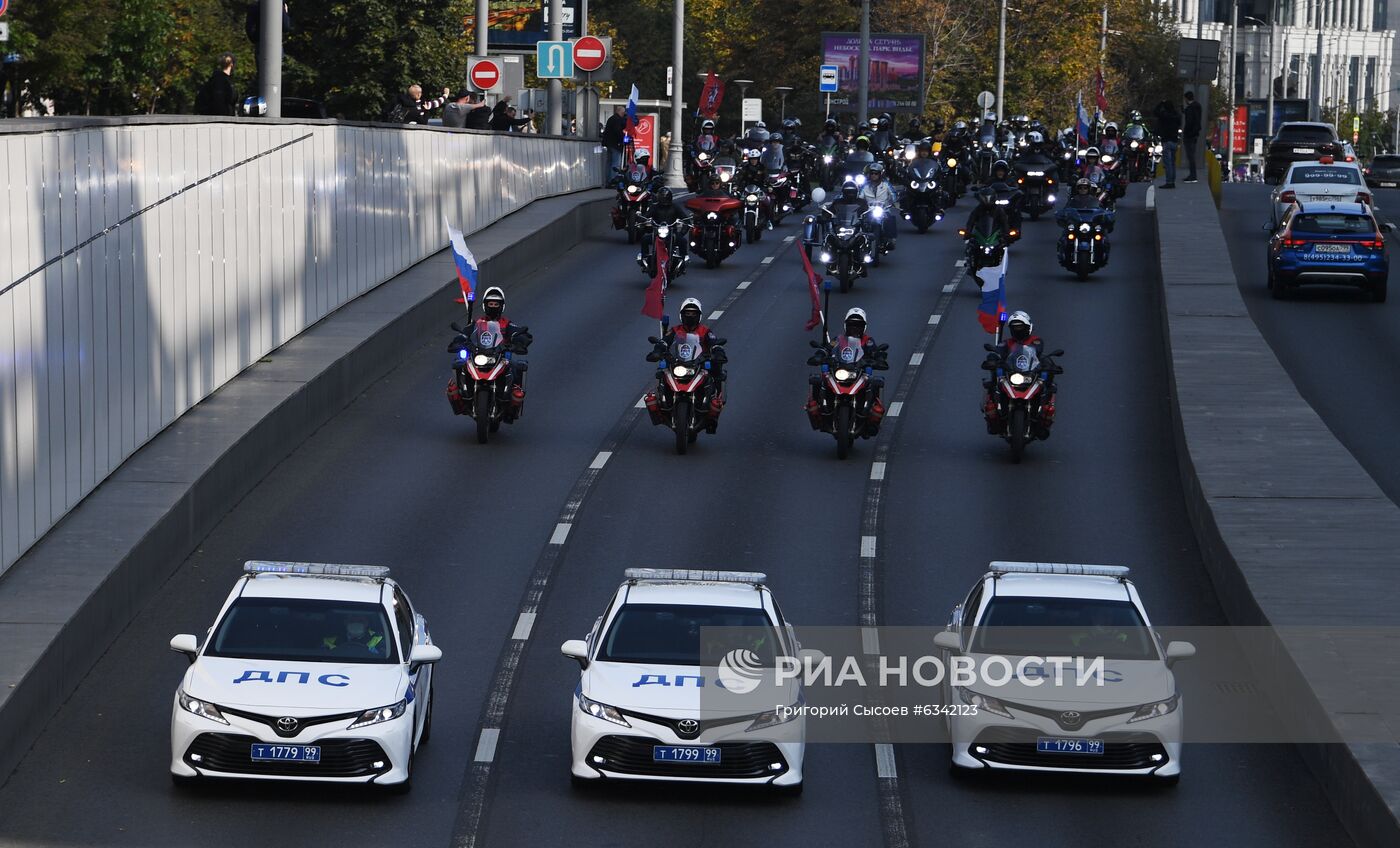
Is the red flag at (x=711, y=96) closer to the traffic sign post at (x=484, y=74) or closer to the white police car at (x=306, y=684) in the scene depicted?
the traffic sign post at (x=484, y=74)

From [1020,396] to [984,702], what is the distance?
10682 mm

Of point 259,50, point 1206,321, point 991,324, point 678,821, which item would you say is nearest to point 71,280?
point 259,50

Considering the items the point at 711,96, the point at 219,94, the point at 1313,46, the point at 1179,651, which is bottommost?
the point at 1179,651

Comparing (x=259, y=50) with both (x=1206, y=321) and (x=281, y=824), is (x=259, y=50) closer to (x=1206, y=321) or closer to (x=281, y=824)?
(x=281, y=824)

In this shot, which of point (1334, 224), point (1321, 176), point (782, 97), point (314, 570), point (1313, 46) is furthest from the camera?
point (1313, 46)

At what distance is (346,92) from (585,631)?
194 feet

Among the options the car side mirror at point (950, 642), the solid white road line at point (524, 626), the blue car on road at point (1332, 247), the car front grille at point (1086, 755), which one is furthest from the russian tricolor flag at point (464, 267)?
the blue car on road at point (1332, 247)

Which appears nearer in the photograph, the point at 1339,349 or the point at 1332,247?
the point at 1339,349

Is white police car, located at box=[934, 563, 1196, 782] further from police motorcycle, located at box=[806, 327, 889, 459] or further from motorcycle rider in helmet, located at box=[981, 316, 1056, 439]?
motorcycle rider in helmet, located at box=[981, 316, 1056, 439]

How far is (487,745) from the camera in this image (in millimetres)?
15445

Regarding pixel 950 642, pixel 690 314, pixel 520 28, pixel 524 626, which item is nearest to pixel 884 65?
pixel 520 28

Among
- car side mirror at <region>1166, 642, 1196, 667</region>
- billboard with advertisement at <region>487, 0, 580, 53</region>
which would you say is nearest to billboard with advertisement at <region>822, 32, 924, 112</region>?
billboard with advertisement at <region>487, 0, 580, 53</region>

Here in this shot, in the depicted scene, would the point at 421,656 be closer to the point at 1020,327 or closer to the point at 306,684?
the point at 306,684

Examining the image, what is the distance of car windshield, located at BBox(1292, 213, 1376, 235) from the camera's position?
38.7 meters
